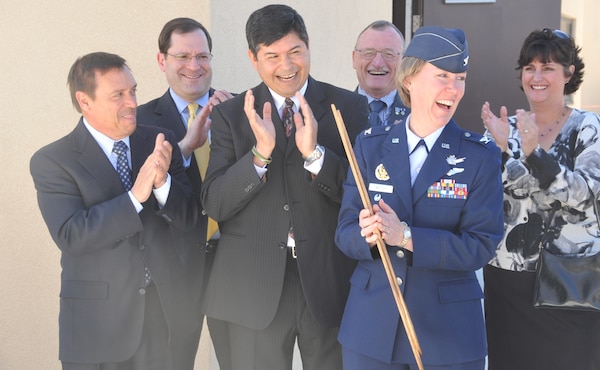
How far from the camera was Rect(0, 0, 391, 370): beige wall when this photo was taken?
4.17 m

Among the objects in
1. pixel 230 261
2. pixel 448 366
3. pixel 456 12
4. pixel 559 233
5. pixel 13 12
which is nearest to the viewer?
pixel 448 366

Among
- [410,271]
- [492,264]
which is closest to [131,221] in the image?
[410,271]

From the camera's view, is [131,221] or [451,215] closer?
[451,215]

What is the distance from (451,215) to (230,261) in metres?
0.87

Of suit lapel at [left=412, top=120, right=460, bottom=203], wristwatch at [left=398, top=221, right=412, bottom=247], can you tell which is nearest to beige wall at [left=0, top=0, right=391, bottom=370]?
suit lapel at [left=412, top=120, right=460, bottom=203]

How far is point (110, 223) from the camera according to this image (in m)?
2.62

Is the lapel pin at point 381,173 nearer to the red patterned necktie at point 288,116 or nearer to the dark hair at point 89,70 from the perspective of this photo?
the red patterned necktie at point 288,116

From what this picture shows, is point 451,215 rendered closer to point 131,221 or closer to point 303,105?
point 303,105

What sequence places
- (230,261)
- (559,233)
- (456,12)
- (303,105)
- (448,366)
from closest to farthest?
(448,366)
(303,105)
(230,261)
(559,233)
(456,12)

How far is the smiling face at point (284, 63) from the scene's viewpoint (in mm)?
2699

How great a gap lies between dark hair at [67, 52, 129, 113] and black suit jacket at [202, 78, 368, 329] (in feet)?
1.42

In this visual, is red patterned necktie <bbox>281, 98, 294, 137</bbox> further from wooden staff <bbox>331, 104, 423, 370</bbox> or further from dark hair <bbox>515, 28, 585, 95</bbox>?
dark hair <bbox>515, 28, 585, 95</bbox>

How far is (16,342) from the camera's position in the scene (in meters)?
4.39

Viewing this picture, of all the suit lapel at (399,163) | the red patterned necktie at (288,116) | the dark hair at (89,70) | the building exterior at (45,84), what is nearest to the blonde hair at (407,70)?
the suit lapel at (399,163)
